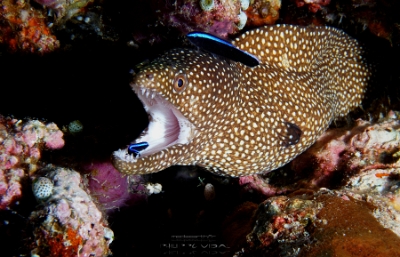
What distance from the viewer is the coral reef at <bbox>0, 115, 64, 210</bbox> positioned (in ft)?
9.80

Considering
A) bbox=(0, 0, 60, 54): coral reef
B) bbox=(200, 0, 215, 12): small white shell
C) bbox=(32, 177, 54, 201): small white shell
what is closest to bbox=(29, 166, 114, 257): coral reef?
bbox=(32, 177, 54, 201): small white shell

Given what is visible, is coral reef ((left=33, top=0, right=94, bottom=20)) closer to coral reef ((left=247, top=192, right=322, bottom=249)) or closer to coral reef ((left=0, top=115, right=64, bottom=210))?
coral reef ((left=0, top=115, right=64, bottom=210))

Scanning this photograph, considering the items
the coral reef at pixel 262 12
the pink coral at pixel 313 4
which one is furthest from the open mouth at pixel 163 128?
the pink coral at pixel 313 4

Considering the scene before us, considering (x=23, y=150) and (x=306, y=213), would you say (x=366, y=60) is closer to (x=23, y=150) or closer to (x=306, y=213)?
(x=306, y=213)

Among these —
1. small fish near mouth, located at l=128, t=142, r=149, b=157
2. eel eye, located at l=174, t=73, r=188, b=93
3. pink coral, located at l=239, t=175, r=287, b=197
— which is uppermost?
eel eye, located at l=174, t=73, r=188, b=93

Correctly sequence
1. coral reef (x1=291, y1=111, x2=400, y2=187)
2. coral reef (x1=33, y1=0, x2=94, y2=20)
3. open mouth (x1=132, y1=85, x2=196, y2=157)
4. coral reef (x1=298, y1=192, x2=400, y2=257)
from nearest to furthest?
coral reef (x1=298, y1=192, x2=400, y2=257) → open mouth (x1=132, y1=85, x2=196, y2=157) → coral reef (x1=291, y1=111, x2=400, y2=187) → coral reef (x1=33, y1=0, x2=94, y2=20)

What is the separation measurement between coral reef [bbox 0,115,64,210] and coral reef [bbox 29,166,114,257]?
26cm

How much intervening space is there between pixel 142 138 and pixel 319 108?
297 cm

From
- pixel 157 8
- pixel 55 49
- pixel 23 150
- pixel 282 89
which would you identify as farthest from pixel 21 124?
pixel 282 89

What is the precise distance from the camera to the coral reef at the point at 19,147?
2986 mm

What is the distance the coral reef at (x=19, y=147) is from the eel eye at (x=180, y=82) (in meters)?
1.47

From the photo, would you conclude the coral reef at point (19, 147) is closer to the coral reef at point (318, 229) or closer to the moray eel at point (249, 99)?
the moray eel at point (249, 99)

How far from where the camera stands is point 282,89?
4629 mm

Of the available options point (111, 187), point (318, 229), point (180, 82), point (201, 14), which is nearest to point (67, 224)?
point (111, 187)
